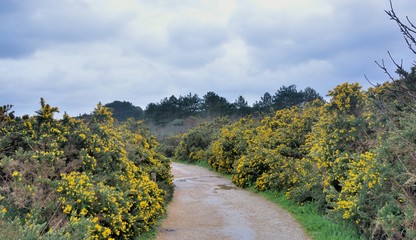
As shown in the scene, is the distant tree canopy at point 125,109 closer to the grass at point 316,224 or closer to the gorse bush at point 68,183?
the grass at point 316,224

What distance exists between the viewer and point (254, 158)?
47.4 ft

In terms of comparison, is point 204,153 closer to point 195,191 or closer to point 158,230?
point 195,191

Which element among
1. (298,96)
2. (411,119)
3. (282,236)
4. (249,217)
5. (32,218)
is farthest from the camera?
(298,96)

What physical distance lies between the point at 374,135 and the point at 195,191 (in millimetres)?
7210

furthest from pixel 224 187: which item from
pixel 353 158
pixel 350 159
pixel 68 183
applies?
pixel 68 183

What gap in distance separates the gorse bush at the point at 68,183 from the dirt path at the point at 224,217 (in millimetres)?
793

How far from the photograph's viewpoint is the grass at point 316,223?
7.38 m

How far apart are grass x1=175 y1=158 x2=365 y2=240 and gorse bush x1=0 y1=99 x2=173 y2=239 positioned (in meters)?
3.42

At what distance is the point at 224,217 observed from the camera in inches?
392

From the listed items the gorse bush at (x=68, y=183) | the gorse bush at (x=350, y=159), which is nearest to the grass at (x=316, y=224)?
the gorse bush at (x=350, y=159)

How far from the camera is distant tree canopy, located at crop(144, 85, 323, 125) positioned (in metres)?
47.1

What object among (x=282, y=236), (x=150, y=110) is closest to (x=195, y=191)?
(x=282, y=236)

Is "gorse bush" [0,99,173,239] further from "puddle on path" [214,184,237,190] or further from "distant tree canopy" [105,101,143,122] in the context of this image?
"distant tree canopy" [105,101,143,122]

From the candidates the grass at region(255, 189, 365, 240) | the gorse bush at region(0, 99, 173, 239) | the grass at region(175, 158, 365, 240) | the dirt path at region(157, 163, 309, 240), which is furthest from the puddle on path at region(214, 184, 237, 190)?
the gorse bush at region(0, 99, 173, 239)
